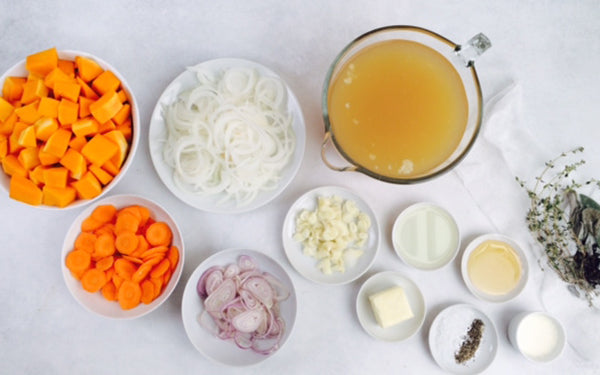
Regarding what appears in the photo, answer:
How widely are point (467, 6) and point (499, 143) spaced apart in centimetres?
58

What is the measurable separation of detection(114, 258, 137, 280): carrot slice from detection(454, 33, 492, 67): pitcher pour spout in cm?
132

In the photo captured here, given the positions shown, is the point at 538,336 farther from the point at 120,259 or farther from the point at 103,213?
the point at 103,213

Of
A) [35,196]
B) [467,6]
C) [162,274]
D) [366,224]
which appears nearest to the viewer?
[35,196]

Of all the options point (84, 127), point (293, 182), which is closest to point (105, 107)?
point (84, 127)

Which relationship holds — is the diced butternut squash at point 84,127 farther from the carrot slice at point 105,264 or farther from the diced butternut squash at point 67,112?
the carrot slice at point 105,264

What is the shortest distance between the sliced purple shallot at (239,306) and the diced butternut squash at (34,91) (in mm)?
815

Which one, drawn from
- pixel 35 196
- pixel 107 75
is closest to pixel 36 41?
pixel 107 75

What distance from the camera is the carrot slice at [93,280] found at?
1.59 metres

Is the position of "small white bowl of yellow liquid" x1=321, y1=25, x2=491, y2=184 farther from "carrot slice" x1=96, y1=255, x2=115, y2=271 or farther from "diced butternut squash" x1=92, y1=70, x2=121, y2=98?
"carrot slice" x1=96, y1=255, x2=115, y2=271

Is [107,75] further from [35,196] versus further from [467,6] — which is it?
[467,6]

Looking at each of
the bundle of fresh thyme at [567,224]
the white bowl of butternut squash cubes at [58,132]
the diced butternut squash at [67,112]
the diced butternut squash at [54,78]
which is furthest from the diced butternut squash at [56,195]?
the bundle of fresh thyme at [567,224]

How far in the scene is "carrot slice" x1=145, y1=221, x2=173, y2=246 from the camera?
1629mm

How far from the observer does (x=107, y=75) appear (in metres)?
1.52

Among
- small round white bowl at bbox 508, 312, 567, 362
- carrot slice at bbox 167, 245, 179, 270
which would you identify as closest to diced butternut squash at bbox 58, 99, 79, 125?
carrot slice at bbox 167, 245, 179, 270
